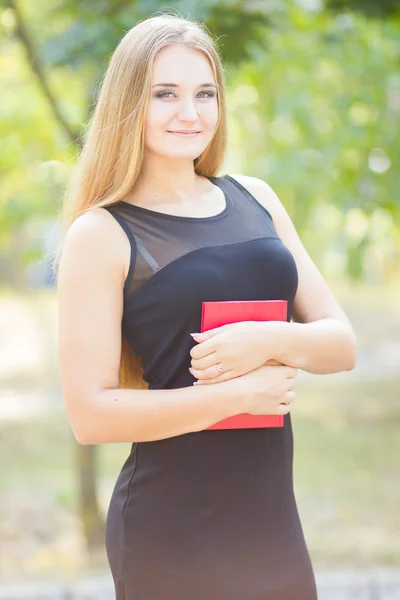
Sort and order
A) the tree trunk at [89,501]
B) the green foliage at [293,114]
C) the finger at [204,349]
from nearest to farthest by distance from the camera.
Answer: the finger at [204,349]
the green foliage at [293,114]
the tree trunk at [89,501]

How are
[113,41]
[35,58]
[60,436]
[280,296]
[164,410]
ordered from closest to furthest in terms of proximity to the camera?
1. [164,410]
2. [280,296]
3. [113,41]
4. [35,58]
5. [60,436]

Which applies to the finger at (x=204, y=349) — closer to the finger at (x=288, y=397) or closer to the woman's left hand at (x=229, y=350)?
the woman's left hand at (x=229, y=350)

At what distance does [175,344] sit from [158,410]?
0.49ft

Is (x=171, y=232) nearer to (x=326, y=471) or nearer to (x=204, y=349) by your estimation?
(x=204, y=349)

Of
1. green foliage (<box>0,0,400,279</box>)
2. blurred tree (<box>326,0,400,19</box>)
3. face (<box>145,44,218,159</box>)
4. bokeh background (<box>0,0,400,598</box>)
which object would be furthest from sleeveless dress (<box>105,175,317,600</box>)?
blurred tree (<box>326,0,400,19</box>)

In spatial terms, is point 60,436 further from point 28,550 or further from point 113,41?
point 113,41

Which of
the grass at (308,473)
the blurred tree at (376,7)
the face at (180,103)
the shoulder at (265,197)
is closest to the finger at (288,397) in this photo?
the shoulder at (265,197)

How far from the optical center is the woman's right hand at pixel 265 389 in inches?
70.6

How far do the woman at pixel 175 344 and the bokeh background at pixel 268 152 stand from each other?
1757 millimetres

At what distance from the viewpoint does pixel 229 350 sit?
178 centimetres

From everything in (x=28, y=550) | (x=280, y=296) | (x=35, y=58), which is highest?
(x=35, y=58)

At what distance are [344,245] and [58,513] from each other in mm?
2914

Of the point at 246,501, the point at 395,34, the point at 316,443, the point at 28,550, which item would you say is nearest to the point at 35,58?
the point at 395,34

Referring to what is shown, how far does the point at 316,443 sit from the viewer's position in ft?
28.8
